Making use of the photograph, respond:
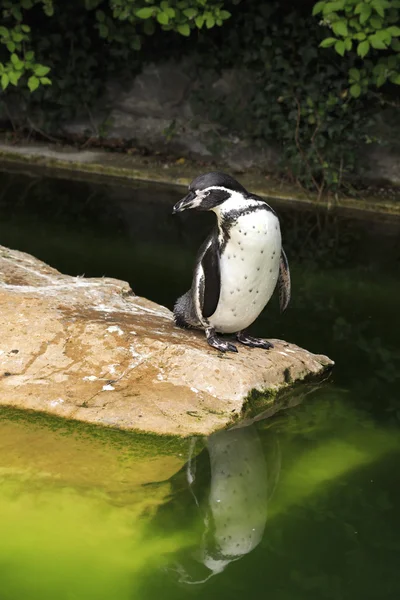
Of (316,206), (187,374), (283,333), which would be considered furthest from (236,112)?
(187,374)

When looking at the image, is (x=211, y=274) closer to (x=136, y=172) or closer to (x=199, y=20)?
(x=199, y=20)

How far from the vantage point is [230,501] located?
8.09 ft

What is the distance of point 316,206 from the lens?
6.15 meters

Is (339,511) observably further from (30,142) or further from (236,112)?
(30,142)

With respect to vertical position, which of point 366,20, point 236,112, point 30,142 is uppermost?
point 366,20

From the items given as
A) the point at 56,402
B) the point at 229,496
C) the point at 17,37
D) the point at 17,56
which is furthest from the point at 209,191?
the point at 17,37

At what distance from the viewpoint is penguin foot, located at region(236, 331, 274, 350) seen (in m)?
3.20

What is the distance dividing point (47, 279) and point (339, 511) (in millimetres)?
1666

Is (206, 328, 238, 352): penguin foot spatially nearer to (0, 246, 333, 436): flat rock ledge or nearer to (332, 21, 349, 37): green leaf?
(0, 246, 333, 436): flat rock ledge

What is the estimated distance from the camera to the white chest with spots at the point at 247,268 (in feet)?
9.40

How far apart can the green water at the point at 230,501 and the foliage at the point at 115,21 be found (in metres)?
3.06

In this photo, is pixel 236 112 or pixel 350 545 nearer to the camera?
pixel 350 545

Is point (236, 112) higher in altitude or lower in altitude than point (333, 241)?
higher

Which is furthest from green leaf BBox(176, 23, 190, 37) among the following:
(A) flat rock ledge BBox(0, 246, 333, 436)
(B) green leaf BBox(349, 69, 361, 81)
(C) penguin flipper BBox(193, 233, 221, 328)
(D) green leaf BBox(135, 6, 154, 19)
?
(C) penguin flipper BBox(193, 233, 221, 328)
